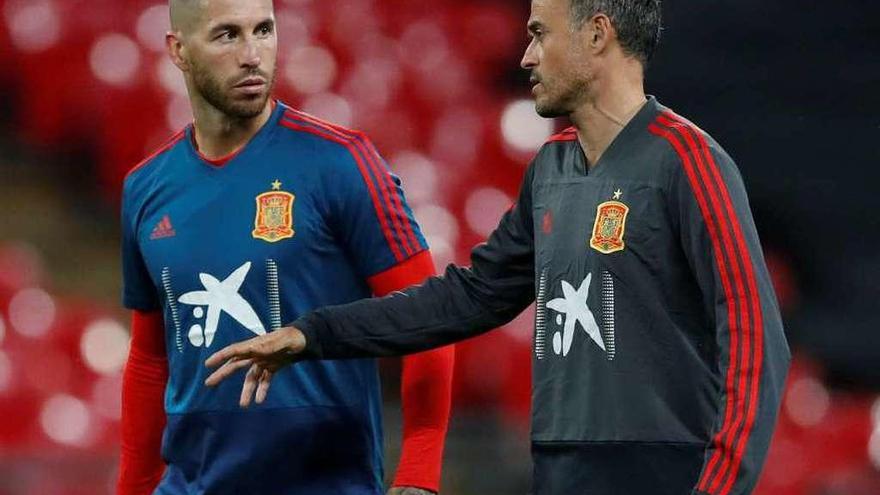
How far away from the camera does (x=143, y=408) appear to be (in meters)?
3.26

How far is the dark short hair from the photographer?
102 inches

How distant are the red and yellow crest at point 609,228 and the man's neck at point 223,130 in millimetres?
826

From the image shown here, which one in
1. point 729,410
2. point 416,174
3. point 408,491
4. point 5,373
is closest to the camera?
point 729,410

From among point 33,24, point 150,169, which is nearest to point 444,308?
point 150,169

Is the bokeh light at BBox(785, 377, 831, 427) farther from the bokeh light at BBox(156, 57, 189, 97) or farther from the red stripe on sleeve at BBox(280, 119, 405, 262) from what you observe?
the red stripe on sleeve at BBox(280, 119, 405, 262)

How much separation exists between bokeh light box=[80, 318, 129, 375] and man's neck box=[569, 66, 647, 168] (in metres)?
2.81

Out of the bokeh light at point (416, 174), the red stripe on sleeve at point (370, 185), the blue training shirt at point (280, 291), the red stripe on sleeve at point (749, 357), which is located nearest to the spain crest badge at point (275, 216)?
the blue training shirt at point (280, 291)

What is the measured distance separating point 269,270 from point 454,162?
2316mm

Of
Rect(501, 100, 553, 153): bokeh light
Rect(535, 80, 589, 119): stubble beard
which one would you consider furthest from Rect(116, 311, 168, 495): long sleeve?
Rect(501, 100, 553, 153): bokeh light

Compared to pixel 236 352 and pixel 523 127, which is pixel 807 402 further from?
pixel 236 352

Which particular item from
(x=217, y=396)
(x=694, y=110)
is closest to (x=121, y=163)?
(x=694, y=110)

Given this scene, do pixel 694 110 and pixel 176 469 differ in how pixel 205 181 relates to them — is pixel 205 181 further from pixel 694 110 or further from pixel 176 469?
pixel 694 110

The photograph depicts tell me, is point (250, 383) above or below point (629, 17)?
below

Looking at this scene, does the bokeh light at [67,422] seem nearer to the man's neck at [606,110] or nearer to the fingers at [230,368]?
the fingers at [230,368]
